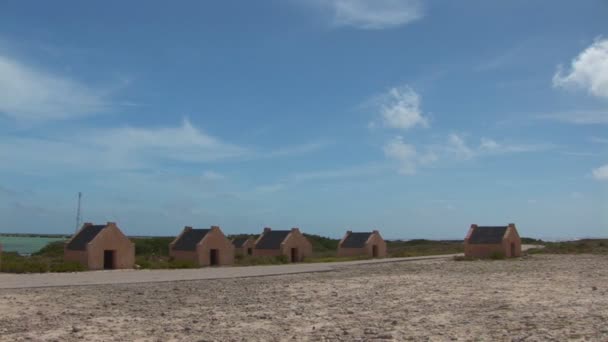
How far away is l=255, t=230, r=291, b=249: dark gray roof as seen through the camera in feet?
166

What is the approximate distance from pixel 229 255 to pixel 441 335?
111 ft

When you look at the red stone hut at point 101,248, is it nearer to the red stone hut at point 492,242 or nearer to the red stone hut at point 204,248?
the red stone hut at point 204,248

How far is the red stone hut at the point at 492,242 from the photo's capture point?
156 ft

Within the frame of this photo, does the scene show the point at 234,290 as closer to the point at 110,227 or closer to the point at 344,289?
the point at 344,289

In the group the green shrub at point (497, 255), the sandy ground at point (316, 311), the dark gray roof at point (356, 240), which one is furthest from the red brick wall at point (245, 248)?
the sandy ground at point (316, 311)

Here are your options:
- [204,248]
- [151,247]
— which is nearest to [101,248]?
[204,248]

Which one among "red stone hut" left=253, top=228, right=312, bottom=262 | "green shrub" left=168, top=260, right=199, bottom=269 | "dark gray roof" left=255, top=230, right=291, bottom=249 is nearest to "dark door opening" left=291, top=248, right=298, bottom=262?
"red stone hut" left=253, top=228, right=312, bottom=262

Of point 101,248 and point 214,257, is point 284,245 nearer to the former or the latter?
point 214,257

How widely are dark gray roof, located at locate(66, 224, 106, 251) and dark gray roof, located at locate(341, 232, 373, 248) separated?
1016 inches

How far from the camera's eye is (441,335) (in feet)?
37.1

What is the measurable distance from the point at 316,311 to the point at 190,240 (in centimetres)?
2975

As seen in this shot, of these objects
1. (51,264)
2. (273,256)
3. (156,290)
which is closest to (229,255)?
(273,256)

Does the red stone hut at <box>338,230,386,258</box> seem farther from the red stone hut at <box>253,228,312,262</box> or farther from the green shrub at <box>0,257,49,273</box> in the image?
the green shrub at <box>0,257,49,273</box>

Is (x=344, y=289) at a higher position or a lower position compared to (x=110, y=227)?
lower
